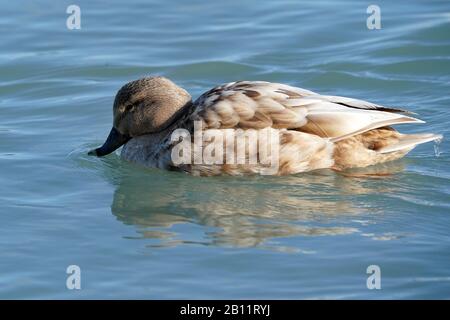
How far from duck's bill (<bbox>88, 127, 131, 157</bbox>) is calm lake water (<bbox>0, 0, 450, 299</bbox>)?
0.36 ft

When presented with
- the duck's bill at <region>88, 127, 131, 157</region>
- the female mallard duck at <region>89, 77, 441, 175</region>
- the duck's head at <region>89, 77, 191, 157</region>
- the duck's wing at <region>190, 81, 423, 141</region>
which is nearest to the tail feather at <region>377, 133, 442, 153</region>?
the female mallard duck at <region>89, 77, 441, 175</region>

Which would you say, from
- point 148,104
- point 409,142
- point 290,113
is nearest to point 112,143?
point 148,104

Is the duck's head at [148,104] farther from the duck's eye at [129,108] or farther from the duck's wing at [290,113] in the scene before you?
the duck's wing at [290,113]

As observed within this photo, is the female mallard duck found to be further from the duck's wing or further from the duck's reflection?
the duck's reflection

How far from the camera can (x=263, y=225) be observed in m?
8.91

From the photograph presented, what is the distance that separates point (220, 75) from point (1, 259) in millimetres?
5998

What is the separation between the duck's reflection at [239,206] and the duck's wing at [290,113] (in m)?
0.51

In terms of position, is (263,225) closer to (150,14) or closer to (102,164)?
(102,164)

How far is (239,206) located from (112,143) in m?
2.29

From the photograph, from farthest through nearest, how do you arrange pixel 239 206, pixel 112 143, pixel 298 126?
pixel 112 143 → pixel 298 126 → pixel 239 206

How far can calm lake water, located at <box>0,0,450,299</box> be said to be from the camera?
802 centimetres

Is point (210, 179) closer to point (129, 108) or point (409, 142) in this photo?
point (129, 108)

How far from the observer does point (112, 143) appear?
36.8 feet
